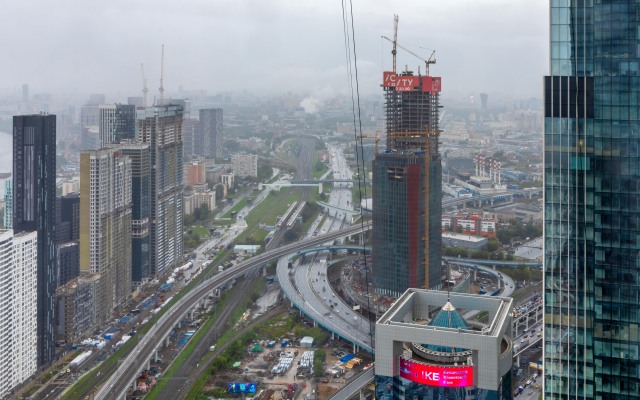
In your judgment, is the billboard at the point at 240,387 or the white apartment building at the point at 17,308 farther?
the billboard at the point at 240,387

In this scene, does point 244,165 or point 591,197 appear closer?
point 591,197

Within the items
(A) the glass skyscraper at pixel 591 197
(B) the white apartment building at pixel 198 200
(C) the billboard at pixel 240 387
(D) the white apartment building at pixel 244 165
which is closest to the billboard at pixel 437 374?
(A) the glass skyscraper at pixel 591 197

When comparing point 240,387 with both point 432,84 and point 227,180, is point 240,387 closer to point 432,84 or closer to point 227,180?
point 432,84

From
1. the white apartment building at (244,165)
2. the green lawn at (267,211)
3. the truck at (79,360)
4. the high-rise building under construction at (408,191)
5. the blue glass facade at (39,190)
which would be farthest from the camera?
the white apartment building at (244,165)

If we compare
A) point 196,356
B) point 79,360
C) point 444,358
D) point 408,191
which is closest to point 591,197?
point 444,358

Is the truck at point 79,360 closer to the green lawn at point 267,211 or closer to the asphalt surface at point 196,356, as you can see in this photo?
the asphalt surface at point 196,356

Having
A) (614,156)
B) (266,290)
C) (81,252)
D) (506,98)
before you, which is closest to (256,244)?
(266,290)

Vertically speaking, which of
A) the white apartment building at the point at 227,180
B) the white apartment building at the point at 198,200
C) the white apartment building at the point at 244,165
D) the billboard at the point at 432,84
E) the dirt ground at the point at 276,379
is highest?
the billboard at the point at 432,84
